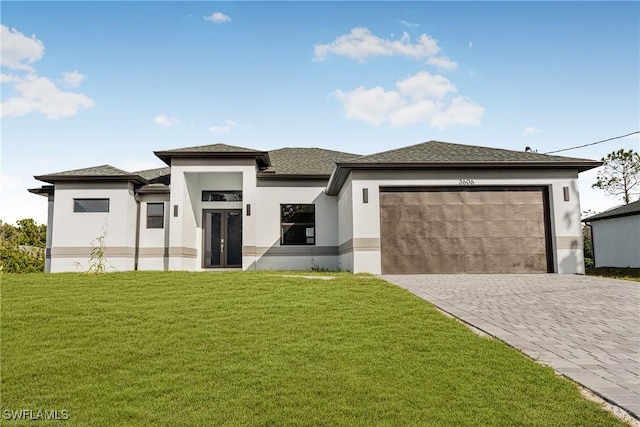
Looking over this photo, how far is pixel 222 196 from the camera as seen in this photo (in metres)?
19.7

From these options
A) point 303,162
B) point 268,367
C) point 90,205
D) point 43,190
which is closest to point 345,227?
point 303,162

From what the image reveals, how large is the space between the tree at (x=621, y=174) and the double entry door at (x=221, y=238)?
98.5ft

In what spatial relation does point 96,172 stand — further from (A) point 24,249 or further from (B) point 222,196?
(A) point 24,249

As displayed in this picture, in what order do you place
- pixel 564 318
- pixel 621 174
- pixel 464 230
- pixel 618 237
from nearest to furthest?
pixel 564 318, pixel 464 230, pixel 618 237, pixel 621 174

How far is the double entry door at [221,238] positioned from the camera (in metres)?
19.5

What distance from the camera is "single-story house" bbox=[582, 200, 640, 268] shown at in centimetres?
2191

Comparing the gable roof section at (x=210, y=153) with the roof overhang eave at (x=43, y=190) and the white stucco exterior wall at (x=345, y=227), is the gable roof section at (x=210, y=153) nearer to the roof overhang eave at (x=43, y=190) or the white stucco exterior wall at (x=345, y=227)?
the white stucco exterior wall at (x=345, y=227)

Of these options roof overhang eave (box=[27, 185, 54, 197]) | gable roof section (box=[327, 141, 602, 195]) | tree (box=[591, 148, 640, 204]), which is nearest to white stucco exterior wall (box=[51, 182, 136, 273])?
roof overhang eave (box=[27, 185, 54, 197])

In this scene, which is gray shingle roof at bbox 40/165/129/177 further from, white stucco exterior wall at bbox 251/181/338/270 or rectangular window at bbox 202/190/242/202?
white stucco exterior wall at bbox 251/181/338/270

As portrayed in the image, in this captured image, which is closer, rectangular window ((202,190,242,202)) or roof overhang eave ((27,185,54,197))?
roof overhang eave ((27,185,54,197))

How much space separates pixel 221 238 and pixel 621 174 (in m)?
32.4

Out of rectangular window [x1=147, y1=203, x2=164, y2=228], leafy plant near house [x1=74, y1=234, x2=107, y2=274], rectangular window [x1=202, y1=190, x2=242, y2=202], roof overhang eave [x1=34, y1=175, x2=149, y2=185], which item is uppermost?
roof overhang eave [x1=34, y1=175, x2=149, y2=185]

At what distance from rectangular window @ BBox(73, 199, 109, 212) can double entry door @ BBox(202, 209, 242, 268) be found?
4072mm

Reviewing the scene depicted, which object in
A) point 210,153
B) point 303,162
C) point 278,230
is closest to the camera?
point 210,153
